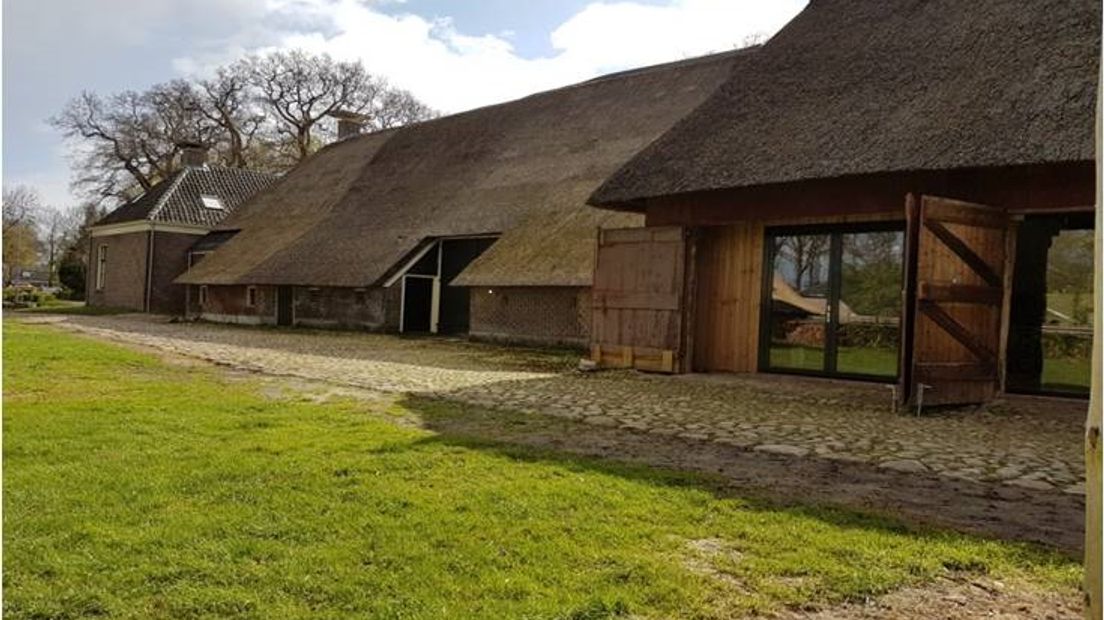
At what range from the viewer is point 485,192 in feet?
73.3

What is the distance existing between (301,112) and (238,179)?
13.9m

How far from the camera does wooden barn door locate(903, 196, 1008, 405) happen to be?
9.02m

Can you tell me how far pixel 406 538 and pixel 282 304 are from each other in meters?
23.8

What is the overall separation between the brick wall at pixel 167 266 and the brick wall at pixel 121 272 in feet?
1.42

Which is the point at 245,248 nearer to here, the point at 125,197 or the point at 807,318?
the point at 807,318

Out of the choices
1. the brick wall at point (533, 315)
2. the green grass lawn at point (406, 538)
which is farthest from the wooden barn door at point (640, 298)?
the green grass lawn at point (406, 538)

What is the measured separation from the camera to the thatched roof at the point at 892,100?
9.18 m

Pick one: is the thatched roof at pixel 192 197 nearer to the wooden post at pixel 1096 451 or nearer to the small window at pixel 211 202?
the small window at pixel 211 202

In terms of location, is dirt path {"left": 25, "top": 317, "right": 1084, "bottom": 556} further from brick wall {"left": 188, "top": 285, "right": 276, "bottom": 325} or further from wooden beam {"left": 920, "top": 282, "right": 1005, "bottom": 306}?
brick wall {"left": 188, "top": 285, "right": 276, "bottom": 325}

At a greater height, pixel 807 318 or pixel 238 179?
pixel 238 179

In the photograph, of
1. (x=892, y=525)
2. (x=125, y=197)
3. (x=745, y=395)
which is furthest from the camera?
(x=125, y=197)

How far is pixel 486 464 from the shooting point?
5.50 meters

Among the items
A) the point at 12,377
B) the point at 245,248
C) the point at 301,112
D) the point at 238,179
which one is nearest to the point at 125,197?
the point at 301,112

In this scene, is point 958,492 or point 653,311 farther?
point 653,311
